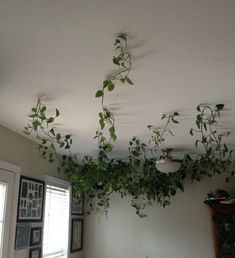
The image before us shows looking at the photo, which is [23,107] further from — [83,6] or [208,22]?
[208,22]

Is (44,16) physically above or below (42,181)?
above

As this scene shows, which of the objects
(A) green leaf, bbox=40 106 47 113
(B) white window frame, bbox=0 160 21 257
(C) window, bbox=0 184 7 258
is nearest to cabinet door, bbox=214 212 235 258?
(B) white window frame, bbox=0 160 21 257

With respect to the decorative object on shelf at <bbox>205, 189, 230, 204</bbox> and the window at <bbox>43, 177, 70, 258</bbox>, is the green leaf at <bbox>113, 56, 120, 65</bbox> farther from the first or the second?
the decorative object on shelf at <bbox>205, 189, 230, 204</bbox>

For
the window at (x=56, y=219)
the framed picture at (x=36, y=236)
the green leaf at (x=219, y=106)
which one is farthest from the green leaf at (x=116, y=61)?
the window at (x=56, y=219)

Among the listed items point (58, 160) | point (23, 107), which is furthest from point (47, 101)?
point (58, 160)

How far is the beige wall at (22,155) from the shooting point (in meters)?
2.71

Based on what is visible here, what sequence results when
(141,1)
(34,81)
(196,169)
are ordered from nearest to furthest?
(141,1)
(34,81)
(196,169)

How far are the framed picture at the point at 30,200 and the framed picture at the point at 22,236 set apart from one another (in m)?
0.06

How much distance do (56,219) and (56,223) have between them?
5cm

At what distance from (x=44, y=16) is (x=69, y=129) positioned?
1.61m

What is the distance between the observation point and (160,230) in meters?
4.07

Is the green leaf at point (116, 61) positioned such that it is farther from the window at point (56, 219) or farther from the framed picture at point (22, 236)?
the window at point (56, 219)

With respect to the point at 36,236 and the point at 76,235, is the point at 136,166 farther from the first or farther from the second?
the point at 36,236

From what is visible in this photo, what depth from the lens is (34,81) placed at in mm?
1825
